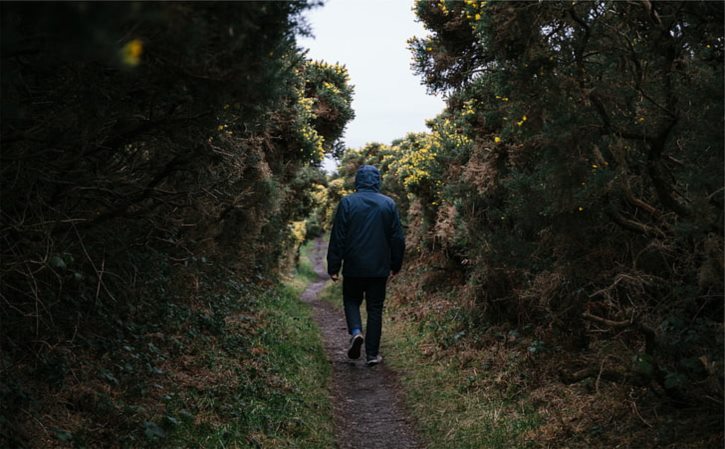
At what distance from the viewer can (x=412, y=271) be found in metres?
15.2

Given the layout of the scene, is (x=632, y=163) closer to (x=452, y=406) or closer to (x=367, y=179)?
(x=452, y=406)

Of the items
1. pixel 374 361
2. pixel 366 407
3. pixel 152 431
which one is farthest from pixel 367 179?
pixel 152 431

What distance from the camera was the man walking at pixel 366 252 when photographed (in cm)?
797

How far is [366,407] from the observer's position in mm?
6938

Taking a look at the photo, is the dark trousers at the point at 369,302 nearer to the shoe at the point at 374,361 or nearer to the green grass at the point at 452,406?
the shoe at the point at 374,361

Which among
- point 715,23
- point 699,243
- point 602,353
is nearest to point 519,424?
point 602,353

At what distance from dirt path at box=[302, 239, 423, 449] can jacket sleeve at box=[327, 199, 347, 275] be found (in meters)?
1.44

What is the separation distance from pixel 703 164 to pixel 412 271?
1142cm

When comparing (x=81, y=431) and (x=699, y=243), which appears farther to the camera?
(x=81, y=431)

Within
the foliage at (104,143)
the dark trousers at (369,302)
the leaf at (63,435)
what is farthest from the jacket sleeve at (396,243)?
the leaf at (63,435)

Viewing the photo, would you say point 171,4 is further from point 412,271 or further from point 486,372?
point 412,271

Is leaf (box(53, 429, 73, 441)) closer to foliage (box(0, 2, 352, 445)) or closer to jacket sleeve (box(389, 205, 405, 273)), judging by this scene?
foliage (box(0, 2, 352, 445))

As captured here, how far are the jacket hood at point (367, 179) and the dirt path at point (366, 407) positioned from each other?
2511 millimetres

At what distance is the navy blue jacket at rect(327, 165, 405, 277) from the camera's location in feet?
26.1
